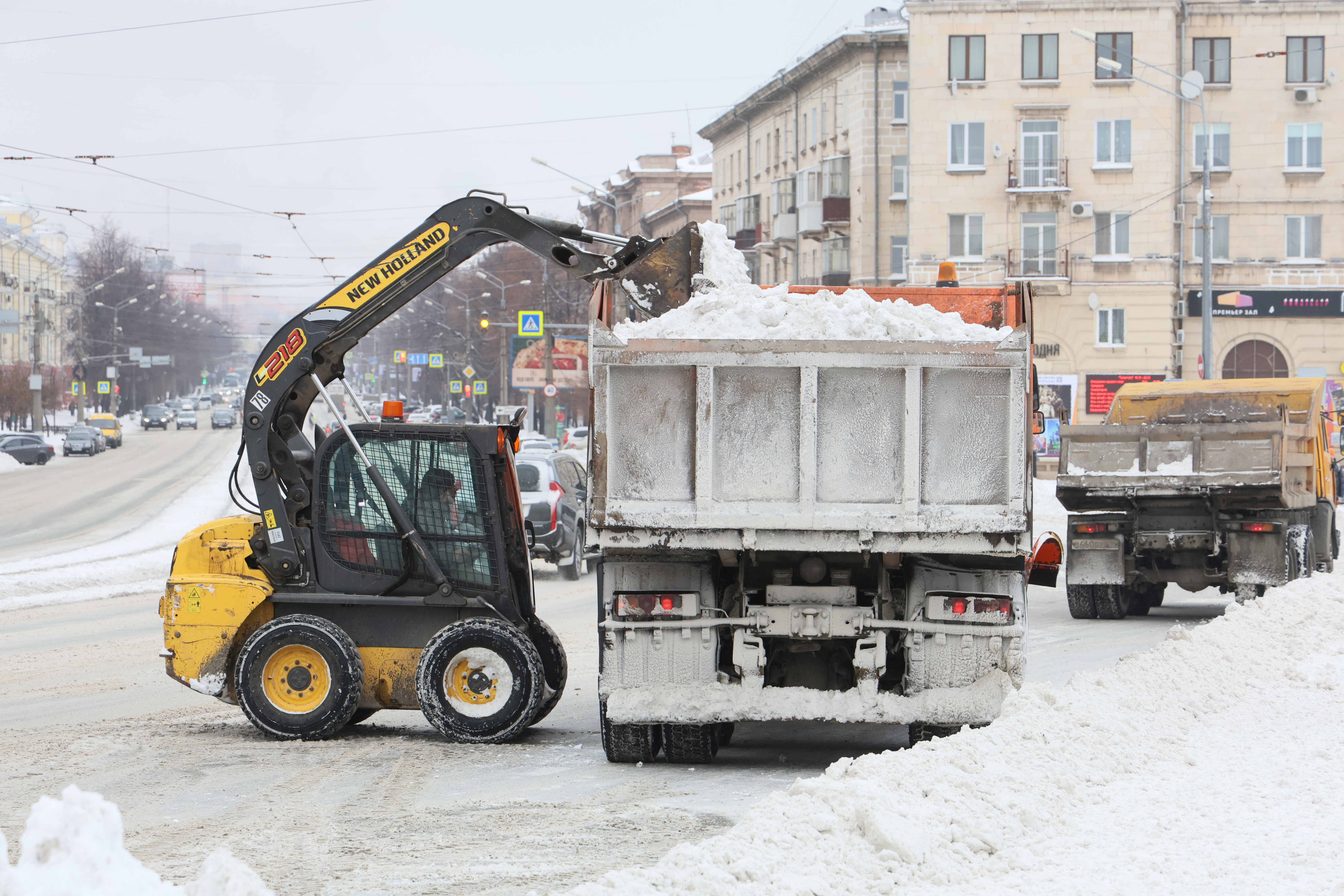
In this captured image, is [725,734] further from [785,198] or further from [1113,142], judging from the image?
[785,198]

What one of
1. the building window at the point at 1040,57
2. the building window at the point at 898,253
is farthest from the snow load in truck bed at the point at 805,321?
the building window at the point at 898,253

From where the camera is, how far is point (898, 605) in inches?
319

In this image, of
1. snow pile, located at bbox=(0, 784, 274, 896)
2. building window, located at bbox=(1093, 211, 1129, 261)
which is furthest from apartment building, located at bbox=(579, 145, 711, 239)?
snow pile, located at bbox=(0, 784, 274, 896)

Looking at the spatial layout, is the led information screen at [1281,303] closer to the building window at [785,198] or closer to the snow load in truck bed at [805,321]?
the building window at [785,198]

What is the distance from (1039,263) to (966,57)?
7.31 metres

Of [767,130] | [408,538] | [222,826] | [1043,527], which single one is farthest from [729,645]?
[767,130]

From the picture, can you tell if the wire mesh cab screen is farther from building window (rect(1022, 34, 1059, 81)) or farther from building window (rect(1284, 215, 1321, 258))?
building window (rect(1284, 215, 1321, 258))

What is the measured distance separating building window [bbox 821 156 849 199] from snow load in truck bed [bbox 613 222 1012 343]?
49310 millimetres

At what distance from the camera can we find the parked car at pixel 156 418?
93.6 meters

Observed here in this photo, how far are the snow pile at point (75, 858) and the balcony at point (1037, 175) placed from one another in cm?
4815

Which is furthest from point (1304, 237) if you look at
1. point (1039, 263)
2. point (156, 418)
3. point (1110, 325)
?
point (156, 418)

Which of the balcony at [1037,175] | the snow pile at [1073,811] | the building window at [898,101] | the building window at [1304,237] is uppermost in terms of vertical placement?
the building window at [898,101]

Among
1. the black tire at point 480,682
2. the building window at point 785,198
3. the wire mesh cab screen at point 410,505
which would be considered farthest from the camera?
the building window at point 785,198

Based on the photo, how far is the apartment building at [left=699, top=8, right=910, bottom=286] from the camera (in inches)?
2152
